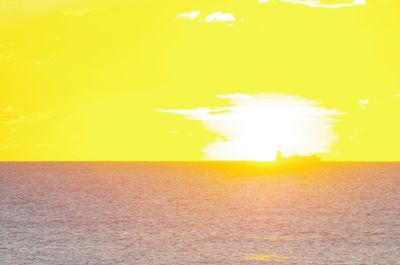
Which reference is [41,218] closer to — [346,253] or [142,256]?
[142,256]

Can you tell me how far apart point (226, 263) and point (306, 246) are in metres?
14.9

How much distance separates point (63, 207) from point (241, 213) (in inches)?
1328

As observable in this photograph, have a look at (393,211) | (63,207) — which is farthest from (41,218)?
(393,211)

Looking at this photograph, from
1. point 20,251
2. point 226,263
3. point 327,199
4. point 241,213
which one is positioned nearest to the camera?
point 226,263

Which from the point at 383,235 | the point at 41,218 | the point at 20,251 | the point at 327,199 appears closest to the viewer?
the point at 20,251

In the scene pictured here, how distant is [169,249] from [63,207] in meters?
62.3

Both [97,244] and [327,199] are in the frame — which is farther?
[327,199]

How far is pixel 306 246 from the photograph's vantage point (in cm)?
7006

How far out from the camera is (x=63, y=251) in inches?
2507

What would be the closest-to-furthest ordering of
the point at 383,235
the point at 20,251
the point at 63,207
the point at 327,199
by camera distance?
the point at 20,251 → the point at 383,235 → the point at 63,207 → the point at 327,199

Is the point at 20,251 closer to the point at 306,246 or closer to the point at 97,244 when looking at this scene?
the point at 97,244

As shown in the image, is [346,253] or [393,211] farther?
[393,211]

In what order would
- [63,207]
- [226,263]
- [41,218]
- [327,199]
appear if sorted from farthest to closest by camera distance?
[327,199]
[63,207]
[41,218]
[226,263]

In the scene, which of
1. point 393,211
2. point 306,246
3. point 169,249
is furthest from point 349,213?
point 169,249
